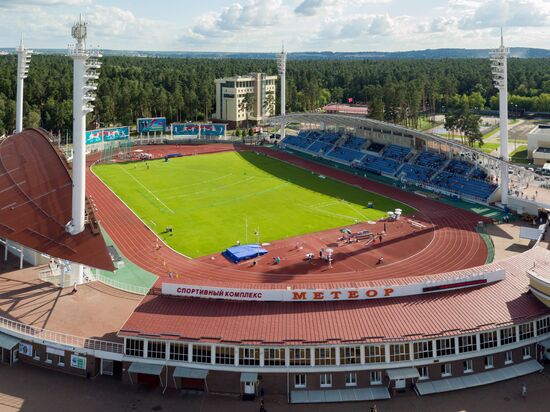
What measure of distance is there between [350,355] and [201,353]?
9446mm

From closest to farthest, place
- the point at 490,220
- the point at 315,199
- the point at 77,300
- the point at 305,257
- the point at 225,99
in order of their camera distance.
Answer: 1. the point at 77,300
2. the point at 305,257
3. the point at 490,220
4. the point at 315,199
5. the point at 225,99

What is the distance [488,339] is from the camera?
1339 inches

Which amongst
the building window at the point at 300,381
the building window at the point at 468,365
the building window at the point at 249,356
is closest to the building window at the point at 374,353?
the building window at the point at 300,381

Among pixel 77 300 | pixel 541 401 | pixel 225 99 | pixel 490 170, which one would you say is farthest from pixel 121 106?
pixel 541 401

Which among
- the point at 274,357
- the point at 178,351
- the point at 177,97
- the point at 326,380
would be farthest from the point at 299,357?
the point at 177,97

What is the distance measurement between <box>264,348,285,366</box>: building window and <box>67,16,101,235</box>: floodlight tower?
2037 centimetres

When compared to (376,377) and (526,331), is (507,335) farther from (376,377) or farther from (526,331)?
(376,377)

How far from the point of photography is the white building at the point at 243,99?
513 ft

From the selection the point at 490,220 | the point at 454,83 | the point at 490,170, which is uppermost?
the point at 454,83

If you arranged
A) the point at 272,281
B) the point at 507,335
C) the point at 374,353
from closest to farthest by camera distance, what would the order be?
1. the point at 374,353
2. the point at 507,335
3. the point at 272,281

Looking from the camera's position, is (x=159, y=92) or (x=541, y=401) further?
(x=159, y=92)

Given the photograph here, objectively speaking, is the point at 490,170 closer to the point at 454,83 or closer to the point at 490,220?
the point at 490,220

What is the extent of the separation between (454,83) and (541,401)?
577 feet

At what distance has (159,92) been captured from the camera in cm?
15400
